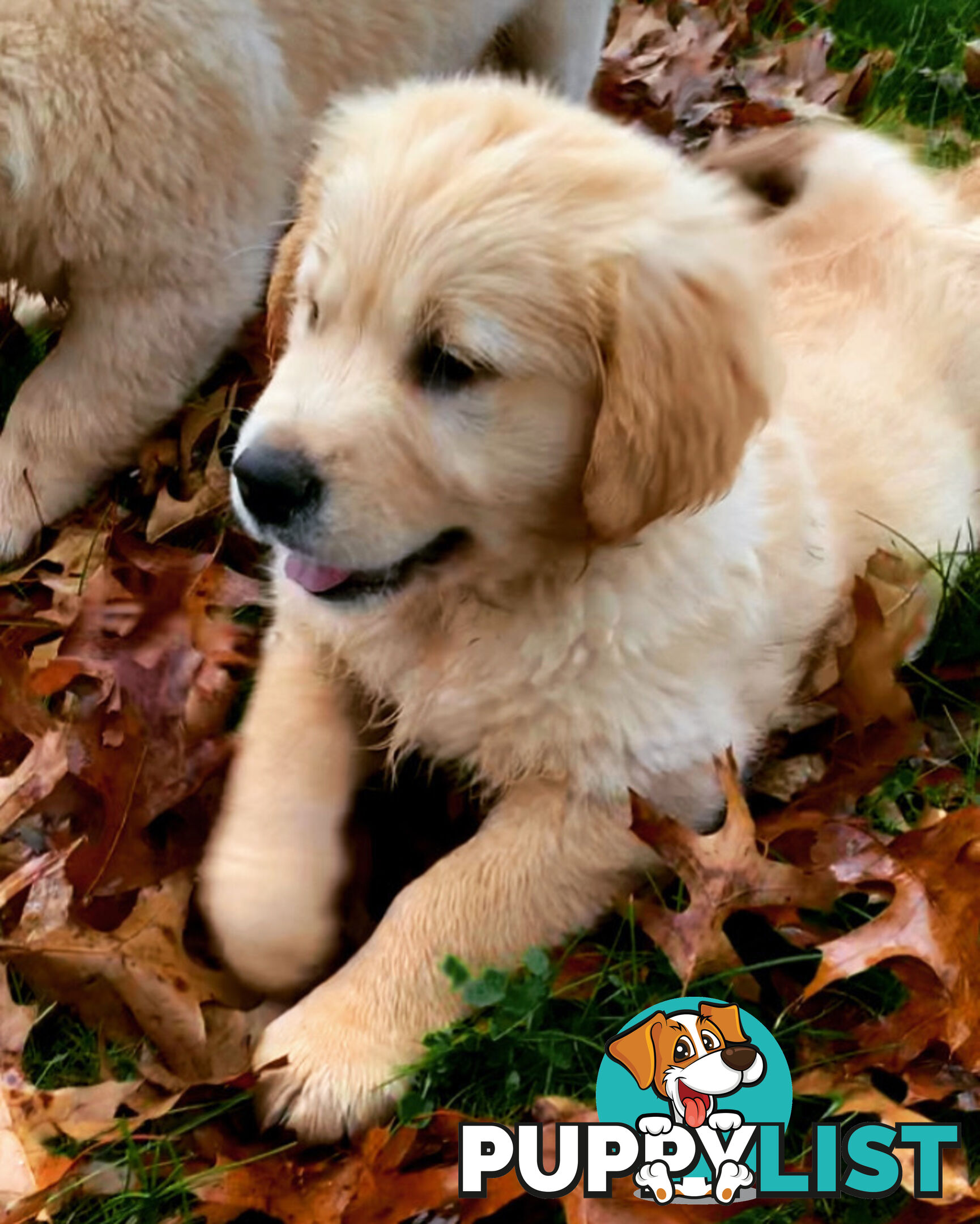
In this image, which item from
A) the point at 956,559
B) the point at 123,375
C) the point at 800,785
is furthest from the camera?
the point at 123,375

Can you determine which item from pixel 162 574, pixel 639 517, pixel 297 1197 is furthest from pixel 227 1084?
pixel 162 574

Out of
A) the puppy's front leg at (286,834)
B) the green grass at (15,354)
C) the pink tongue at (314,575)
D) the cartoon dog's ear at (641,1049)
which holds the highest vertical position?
the pink tongue at (314,575)

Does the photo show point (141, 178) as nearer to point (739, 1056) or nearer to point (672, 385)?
point (672, 385)

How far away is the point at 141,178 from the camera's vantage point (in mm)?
2502

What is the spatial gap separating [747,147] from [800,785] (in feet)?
4.40

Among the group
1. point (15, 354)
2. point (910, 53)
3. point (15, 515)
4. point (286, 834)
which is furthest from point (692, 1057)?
point (910, 53)

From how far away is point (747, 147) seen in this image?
2.70 meters

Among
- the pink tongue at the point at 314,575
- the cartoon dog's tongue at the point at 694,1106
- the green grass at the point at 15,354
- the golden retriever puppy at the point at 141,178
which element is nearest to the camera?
the cartoon dog's tongue at the point at 694,1106

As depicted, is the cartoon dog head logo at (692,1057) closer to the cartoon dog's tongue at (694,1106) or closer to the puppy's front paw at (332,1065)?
the cartoon dog's tongue at (694,1106)

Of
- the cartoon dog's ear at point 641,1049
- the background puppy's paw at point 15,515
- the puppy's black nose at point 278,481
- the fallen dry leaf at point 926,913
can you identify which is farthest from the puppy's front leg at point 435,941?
the background puppy's paw at point 15,515

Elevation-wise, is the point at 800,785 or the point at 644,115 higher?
the point at 644,115

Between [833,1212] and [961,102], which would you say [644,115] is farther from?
[833,1212]

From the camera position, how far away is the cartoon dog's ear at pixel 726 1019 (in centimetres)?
168

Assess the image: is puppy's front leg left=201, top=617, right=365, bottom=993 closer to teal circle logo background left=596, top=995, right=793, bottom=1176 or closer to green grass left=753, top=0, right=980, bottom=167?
teal circle logo background left=596, top=995, right=793, bottom=1176
